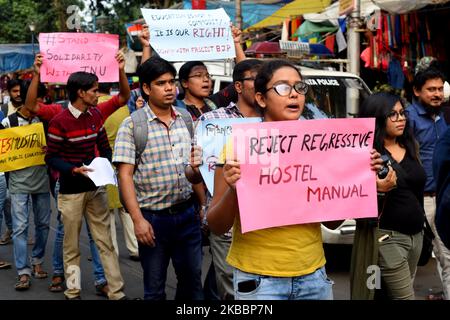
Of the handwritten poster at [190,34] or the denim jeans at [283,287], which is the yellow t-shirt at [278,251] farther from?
the handwritten poster at [190,34]

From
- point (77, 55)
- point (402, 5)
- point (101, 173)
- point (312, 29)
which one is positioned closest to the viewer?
point (101, 173)

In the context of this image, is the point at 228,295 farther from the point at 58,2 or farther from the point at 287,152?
the point at 58,2

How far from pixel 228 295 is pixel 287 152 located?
5.66 feet

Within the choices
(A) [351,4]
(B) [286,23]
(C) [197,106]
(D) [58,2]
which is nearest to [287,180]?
(C) [197,106]

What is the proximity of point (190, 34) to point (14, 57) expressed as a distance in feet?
59.6

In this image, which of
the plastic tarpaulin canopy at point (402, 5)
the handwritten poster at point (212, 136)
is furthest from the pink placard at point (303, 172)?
the plastic tarpaulin canopy at point (402, 5)

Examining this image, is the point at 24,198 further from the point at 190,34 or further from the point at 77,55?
the point at 190,34

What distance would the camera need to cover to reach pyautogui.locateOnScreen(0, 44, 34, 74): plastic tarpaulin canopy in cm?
2341

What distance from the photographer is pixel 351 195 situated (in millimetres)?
3516

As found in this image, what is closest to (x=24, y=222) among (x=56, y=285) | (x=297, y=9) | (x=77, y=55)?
(x=56, y=285)

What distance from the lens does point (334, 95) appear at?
7.98 meters

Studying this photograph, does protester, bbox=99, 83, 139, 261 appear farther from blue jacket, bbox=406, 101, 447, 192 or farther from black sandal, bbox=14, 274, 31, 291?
blue jacket, bbox=406, 101, 447, 192

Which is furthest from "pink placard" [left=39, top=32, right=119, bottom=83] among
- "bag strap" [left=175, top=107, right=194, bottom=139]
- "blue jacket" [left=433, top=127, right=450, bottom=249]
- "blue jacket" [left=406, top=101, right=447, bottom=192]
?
"blue jacket" [left=433, top=127, right=450, bottom=249]

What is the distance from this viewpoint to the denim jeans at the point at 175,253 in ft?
15.7
